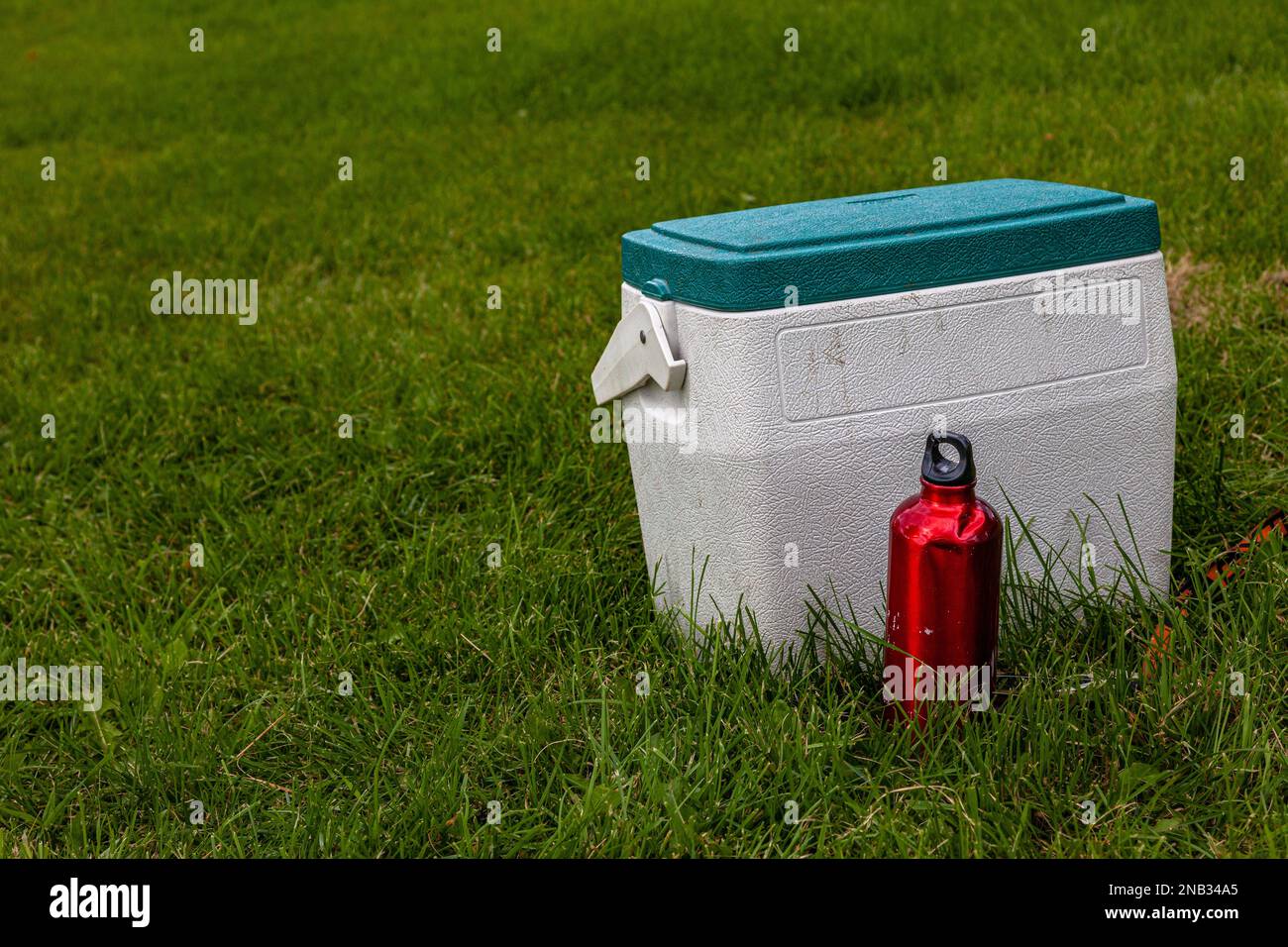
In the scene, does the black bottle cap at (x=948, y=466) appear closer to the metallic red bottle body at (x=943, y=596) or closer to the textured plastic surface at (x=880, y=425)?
the metallic red bottle body at (x=943, y=596)

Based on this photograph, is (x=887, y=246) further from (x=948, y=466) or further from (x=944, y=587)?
(x=944, y=587)

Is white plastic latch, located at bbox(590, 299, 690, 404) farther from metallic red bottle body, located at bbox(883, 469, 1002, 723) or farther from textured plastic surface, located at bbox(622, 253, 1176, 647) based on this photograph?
metallic red bottle body, located at bbox(883, 469, 1002, 723)

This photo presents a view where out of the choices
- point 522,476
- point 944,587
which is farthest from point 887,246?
point 522,476

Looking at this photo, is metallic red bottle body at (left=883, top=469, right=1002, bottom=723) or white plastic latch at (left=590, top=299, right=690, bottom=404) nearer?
metallic red bottle body at (left=883, top=469, right=1002, bottom=723)

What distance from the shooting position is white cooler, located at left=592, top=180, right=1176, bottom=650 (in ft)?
6.55

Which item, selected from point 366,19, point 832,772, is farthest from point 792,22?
point 832,772

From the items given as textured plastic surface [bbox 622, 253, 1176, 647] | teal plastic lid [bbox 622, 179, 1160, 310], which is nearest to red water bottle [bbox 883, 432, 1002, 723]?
textured plastic surface [bbox 622, 253, 1176, 647]

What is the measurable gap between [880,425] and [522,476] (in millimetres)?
1250

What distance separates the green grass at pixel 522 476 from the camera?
1896 mm

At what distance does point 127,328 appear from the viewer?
445 centimetres

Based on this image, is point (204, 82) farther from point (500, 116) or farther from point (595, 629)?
point (595, 629)

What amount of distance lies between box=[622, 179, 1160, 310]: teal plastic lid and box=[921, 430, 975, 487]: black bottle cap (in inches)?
10.9

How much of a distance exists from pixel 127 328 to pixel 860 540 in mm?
3303

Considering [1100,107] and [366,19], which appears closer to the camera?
[1100,107]
